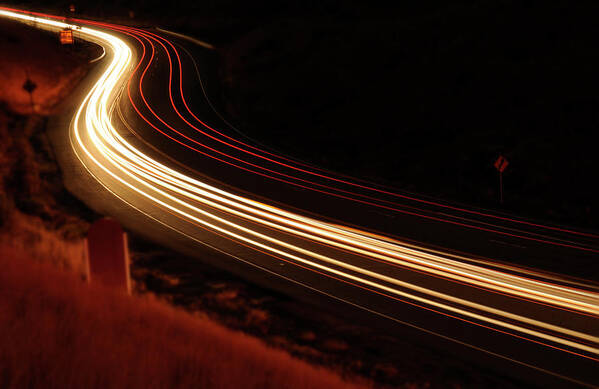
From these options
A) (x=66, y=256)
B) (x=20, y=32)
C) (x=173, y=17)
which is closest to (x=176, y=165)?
(x=66, y=256)

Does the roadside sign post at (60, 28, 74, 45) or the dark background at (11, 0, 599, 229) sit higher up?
the roadside sign post at (60, 28, 74, 45)

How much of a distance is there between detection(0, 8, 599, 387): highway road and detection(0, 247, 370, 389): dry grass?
6463 mm

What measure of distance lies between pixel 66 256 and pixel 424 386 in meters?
7.67

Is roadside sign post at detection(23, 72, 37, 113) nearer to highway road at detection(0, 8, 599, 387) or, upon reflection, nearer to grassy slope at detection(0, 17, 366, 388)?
highway road at detection(0, 8, 599, 387)

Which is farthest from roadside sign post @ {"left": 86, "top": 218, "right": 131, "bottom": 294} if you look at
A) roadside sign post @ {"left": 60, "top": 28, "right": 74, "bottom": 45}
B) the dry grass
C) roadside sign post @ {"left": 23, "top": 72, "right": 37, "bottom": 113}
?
roadside sign post @ {"left": 60, "top": 28, "right": 74, "bottom": 45}

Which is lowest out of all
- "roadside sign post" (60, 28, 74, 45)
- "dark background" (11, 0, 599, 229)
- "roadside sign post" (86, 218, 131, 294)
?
"roadside sign post" (86, 218, 131, 294)

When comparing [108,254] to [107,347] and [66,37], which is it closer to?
[107,347]

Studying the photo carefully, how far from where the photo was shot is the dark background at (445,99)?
26.8m

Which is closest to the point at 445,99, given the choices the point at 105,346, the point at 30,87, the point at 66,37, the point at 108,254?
the point at 30,87

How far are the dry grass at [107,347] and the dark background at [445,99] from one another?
19.3 m

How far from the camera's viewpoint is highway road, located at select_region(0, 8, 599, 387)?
12.2m

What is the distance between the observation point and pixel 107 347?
18.1 feet

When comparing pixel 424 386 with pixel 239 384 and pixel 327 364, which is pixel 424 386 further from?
pixel 239 384

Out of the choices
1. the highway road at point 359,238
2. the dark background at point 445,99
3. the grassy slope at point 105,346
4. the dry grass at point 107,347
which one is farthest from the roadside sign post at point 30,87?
the dry grass at point 107,347
